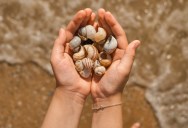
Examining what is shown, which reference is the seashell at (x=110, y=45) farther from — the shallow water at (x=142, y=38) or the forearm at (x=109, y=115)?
the shallow water at (x=142, y=38)

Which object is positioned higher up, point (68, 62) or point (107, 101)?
point (68, 62)

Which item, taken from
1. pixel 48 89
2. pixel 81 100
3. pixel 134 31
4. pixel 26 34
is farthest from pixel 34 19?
pixel 81 100

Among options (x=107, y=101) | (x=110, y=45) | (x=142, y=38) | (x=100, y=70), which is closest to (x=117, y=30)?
(x=110, y=45)

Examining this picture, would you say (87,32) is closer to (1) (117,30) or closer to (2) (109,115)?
(1) (117,30)

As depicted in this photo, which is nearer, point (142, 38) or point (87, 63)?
point (87, 63)

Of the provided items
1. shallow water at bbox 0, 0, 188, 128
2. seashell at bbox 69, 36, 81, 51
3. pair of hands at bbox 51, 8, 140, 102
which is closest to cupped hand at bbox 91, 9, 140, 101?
pair of hands at bbox 51, 8, 140, 102

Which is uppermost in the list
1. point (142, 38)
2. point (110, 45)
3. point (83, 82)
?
point (110, 45)

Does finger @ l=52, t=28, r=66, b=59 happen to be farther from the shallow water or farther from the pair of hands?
the shallow water
